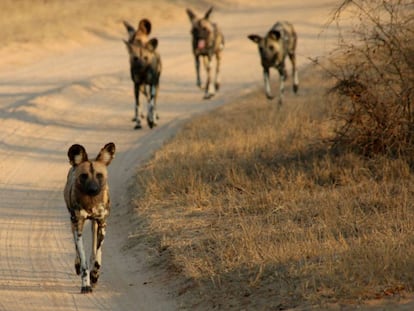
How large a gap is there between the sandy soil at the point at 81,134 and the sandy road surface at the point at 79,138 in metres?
0.01

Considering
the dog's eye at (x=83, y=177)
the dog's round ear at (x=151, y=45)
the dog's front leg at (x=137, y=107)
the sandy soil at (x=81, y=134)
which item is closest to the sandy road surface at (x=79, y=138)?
the sandy soil at (x=81, y=134)

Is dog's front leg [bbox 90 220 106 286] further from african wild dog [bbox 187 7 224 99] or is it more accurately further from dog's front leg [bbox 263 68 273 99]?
african wild dog [bbox 187 7 224 99]

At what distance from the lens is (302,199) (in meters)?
9.02

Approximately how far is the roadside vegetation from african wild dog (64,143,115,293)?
2.11 feet

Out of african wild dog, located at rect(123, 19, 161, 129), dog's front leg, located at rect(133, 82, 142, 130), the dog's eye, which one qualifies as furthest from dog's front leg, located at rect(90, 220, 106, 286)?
dog's front leg, located at rect(133, 82, 142, 130)

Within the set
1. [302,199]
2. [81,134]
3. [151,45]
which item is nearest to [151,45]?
[151,45]

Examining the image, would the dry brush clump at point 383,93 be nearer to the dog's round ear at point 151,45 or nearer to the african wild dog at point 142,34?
the dog's round ear at point 151,45

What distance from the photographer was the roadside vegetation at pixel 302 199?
6.63 meters

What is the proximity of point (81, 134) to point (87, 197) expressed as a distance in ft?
19.7

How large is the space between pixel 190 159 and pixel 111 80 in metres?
6.56

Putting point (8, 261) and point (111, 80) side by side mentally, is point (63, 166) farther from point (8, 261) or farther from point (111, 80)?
point (111, 80)

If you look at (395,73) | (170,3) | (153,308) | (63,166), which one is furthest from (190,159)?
(170,3)

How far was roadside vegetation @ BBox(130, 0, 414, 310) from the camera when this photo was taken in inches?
261

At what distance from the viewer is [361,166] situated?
9.99m
